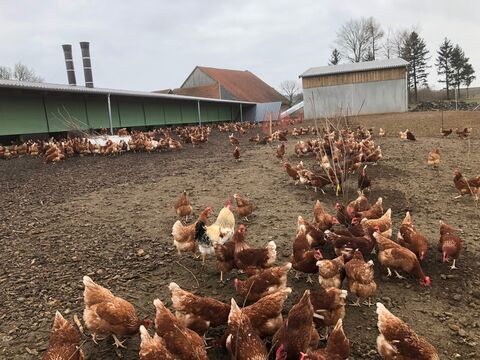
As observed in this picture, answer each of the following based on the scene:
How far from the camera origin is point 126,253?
16.2ft

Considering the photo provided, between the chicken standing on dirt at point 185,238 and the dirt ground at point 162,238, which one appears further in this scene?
the chicken standing on dirt at point 185,238

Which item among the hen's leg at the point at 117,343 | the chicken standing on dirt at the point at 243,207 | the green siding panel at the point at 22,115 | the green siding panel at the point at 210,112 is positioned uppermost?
the green siding panel at the point at 210,112

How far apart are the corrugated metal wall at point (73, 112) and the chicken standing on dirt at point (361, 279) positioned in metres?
17.5

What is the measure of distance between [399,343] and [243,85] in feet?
164

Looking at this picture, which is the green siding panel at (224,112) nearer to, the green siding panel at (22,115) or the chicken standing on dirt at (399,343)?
the green siding panel at (22,115)

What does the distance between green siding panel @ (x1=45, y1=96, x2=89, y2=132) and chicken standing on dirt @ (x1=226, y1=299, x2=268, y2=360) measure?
17.4 metres

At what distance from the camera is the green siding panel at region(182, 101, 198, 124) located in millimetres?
30422

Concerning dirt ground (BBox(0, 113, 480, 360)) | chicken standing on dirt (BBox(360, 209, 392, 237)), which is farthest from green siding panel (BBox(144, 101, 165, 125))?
chicken standing on dirt (BBox(360, 209, 392, 237))

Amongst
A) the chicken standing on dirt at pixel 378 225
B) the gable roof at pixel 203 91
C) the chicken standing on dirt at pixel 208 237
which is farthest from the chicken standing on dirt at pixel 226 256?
the gable roof at pixel 203 91

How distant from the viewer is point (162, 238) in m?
5.44

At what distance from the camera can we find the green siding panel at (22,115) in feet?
53.1

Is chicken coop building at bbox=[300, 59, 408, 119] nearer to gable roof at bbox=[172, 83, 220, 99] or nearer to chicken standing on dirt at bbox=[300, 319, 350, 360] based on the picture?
gable roof at bbox=[172, 83, 220, 99]

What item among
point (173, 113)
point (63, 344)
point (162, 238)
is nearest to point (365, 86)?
point (173, 113)

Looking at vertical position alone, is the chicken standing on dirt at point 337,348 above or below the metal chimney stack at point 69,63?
below
